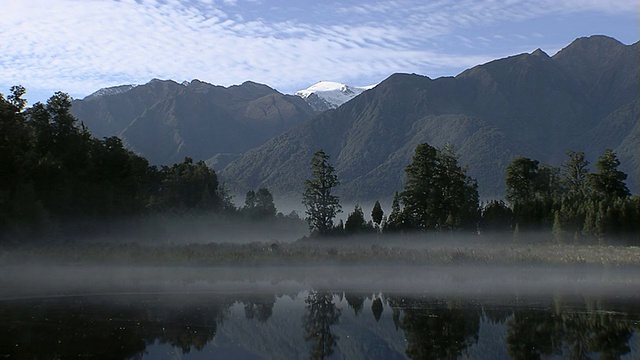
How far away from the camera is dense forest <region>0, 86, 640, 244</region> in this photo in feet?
191

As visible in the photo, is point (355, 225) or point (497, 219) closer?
point (355, 225)

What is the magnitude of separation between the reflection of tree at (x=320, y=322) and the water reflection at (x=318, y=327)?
4cm

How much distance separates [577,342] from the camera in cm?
1888

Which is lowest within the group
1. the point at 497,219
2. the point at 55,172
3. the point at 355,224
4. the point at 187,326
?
the point at 187,326

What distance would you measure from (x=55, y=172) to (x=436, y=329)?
179 ft

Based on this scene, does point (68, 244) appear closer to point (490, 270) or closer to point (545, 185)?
point (490, 270)

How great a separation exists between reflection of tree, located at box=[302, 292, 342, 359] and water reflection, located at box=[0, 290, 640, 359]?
4cm

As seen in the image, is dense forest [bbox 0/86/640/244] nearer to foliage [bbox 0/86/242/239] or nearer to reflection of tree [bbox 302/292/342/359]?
foliage [bbox 0/86/242/239]

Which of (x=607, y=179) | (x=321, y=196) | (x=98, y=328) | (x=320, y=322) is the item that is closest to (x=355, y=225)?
(x=321, y=196)

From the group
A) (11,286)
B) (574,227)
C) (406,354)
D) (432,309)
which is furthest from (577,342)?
(574,227)

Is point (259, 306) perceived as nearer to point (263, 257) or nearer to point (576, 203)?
point (263, 257)

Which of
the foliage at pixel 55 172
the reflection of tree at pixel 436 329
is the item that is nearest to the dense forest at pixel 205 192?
the foliage at pixel 55 172

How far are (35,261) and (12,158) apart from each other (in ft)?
48.2

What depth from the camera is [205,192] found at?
121m
